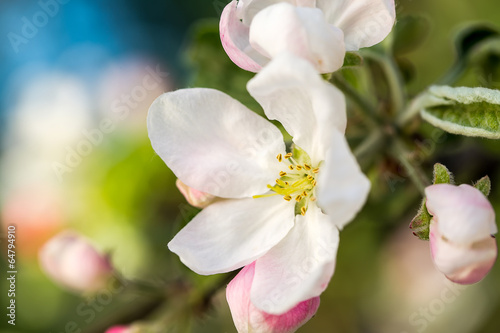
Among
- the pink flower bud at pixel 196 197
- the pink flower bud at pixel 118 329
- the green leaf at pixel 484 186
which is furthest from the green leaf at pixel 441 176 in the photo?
the pink flower bud at pixel 118 329

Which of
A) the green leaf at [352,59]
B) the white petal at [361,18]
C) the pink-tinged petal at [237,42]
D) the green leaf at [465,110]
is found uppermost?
the pink-tinged petal at [237,42]

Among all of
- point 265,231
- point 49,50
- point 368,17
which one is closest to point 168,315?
point 265,231

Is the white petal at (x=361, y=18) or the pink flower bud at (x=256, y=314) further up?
the white petal at (x=361, y=18)

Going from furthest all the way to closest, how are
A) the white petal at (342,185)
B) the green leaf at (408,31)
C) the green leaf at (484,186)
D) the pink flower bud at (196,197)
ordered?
the green leaf at (408,31)
the pink flower bud at (196,197)
the green leaf at (484,186)
the white petal at (342,185)

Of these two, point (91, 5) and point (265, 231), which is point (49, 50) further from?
point (265, 231)

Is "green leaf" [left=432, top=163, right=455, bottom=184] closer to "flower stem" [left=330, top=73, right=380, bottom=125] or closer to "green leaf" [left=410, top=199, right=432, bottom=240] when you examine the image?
"green leaf" [left=410, top=199, right=432, bottom=240]

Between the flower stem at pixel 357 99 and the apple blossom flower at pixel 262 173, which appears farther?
the flower stem at pixel 357 99

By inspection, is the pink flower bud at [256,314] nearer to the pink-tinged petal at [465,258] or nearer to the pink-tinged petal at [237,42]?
the pink-tinged petal at [465,258]
